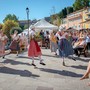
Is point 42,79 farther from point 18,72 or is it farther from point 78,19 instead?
point 78,19

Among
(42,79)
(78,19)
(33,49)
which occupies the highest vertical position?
(78,19)

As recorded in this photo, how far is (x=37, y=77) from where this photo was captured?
314 inches

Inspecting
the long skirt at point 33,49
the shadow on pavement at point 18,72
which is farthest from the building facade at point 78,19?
the shadow on pavement at point 18,72

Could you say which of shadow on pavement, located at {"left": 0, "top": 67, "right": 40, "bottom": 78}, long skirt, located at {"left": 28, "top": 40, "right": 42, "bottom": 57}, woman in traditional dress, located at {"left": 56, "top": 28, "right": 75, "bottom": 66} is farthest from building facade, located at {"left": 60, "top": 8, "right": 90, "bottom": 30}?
shadow on pavement, located at {"left": 0, "top": 67, "right": 40, "bottom": 78}

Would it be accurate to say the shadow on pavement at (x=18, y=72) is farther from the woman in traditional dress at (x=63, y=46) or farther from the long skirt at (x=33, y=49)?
the woman in traditional dress at (x=63, y=46)

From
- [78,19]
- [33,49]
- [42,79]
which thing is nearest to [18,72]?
[42,79]

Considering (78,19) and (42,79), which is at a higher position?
(78,19)

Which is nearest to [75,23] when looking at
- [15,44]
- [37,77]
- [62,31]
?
[15,44]

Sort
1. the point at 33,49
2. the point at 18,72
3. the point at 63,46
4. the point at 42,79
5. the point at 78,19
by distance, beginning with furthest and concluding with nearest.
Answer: the point at 78,19 < the point at 63,46 < the point at 33,49 < the point at 18,72 < the point at 42,79

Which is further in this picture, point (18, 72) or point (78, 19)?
point (78, 19)

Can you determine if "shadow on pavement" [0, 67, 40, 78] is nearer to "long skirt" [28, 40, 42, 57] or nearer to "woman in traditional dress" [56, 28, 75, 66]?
"long skirt" [28, 40, 42, 57]

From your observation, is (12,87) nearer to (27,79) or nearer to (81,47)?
(27,79)

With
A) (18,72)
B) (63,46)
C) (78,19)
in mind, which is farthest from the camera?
(78,19)

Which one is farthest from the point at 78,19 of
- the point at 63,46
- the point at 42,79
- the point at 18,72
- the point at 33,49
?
the point at 42,79
